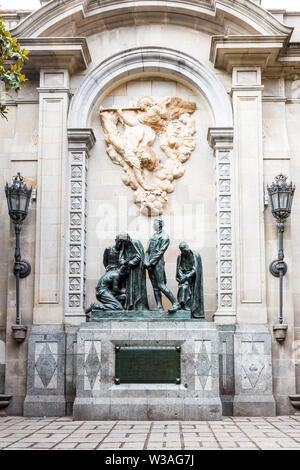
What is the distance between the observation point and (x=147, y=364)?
40.9 feet

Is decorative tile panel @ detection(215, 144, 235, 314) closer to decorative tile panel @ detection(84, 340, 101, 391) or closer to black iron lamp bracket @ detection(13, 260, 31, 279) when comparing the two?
decorative tile panel @ detection(84, 340, 101, 391)

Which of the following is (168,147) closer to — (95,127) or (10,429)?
(95,127)

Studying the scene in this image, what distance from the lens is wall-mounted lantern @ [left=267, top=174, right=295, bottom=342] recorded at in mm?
13523

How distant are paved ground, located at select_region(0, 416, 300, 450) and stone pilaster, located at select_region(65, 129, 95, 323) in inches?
99.5

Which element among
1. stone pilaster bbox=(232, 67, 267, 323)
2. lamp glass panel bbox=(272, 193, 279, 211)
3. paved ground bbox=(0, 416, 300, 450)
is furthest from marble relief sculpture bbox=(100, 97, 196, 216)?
paved ground bbox=(0, 416, 300, 450)

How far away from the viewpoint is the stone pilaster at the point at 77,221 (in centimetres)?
1380

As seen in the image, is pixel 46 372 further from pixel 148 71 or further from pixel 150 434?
pixel 148 71

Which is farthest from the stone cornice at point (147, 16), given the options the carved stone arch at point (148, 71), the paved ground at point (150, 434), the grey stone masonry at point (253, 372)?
the paved ground at point (150, 434)

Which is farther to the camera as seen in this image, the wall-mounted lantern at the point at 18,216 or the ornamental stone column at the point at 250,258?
the wall-mounted lantern at the point at 18,216

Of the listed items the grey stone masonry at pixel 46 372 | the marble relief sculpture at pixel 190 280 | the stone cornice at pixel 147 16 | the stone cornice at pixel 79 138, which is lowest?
the grey stone masonry at pixel 46 372

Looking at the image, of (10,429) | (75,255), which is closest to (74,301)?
(75,255)

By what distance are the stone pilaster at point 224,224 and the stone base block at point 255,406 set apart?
1.65m

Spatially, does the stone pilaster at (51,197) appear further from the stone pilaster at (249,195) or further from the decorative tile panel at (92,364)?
the stone pilaster at (249,195)

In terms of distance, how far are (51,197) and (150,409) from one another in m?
5.08
